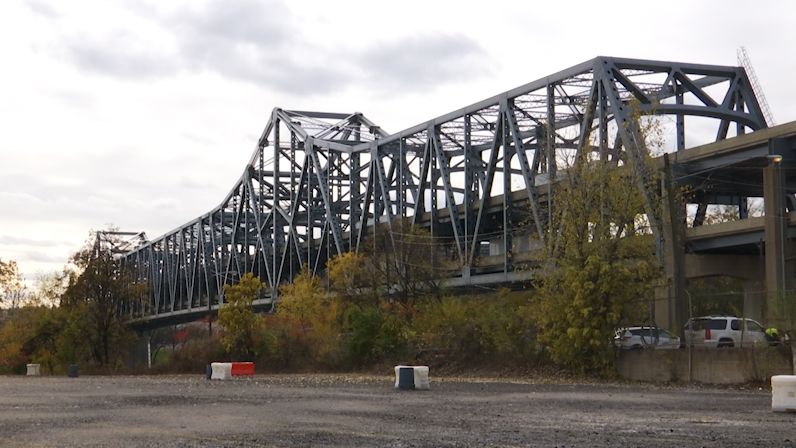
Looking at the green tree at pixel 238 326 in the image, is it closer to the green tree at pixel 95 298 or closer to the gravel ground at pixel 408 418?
the green tree at pixel 95 298

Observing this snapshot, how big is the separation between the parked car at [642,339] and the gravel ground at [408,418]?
18.6 feet

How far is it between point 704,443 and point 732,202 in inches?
2360

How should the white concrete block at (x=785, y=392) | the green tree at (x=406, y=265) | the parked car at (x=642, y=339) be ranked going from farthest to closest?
the green tree at (x=406, y=265), the parked car at (x=642, y=339), the white concrete block at (x=785, y=392)

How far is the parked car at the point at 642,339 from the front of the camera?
4381cm

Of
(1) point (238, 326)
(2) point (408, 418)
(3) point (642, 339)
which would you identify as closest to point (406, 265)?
(1) point (238, 326)

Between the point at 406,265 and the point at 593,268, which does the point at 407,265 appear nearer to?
the point at 406,265

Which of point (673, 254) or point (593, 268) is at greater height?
point (673, 254)

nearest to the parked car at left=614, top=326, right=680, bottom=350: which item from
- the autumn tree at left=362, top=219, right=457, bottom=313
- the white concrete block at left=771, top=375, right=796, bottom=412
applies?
the white concrete block at left=771, top=375, right=796, bottom=412

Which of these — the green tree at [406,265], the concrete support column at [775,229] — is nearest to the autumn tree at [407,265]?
the green tree at [406,265]

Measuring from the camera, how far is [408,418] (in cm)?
2412

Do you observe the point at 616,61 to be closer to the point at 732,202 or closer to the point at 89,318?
the point at 732,202

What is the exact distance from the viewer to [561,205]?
152ft

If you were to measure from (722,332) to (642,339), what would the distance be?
550 centimetres

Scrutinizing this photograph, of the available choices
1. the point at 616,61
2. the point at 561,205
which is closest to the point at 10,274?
the point at 616,61
